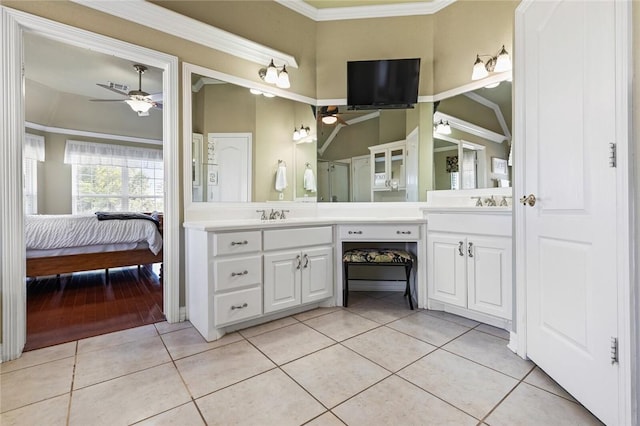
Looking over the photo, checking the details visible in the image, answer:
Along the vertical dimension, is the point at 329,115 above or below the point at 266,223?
above

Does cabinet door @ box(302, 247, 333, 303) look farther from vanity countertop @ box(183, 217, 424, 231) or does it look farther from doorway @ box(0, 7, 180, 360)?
doorway @ box(0, 7, 180, 360)

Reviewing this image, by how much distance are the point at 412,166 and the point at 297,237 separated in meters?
1.46

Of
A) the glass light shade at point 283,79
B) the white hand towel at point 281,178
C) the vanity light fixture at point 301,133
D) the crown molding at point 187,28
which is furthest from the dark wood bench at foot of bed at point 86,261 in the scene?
the glass light shade at point 283,79

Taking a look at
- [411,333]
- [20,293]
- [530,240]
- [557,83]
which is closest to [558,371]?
[530,240]

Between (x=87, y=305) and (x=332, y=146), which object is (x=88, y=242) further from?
(x=332, y=146)

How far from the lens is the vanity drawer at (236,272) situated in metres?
1.90

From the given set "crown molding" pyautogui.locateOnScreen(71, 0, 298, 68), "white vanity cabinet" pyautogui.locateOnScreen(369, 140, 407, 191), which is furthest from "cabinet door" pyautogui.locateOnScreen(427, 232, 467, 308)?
"crown molding" pyautogui.locateOnScreen(71, 0, 298, 68)

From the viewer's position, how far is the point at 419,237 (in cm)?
242

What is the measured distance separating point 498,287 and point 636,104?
1.32m

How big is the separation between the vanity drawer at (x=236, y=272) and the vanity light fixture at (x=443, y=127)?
2.14 meters

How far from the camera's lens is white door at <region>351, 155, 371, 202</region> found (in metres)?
2.99

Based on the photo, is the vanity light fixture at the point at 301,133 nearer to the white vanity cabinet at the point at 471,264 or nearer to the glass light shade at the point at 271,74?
the glass light shade at the point at 271,74

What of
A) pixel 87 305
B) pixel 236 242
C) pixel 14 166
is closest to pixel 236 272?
pixel 236 242

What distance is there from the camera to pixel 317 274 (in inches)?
93.7
